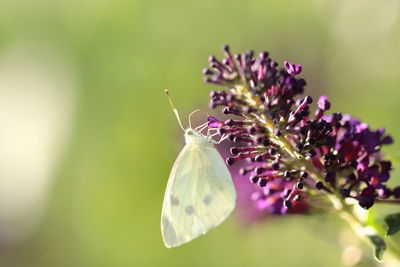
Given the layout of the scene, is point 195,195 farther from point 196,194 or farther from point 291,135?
point 291,135

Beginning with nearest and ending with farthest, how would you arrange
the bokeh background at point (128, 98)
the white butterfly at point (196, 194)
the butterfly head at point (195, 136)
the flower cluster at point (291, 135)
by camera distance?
1. the flower cluster at point (291, 135)
2. the white butterfly at point (196, 194)
3. the butterfly head at point (195, 136)
4. the bokeh background at point (128, 98)

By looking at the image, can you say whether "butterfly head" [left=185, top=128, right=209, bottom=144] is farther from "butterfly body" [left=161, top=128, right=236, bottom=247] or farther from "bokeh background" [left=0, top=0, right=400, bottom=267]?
"bokeh background" [left=0, top=0, right=400, bottom=267]

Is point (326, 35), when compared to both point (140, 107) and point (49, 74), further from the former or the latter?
point (49, 74)

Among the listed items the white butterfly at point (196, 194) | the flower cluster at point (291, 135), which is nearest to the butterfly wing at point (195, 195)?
the white butterfly at point (196, 194)

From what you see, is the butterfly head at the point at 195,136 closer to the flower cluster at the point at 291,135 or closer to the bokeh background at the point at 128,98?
the flower cluster at the point at 291,135

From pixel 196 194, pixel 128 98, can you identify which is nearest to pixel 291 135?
pixel 196 194

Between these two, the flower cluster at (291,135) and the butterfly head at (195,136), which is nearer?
the flower cluster at (291,135)
